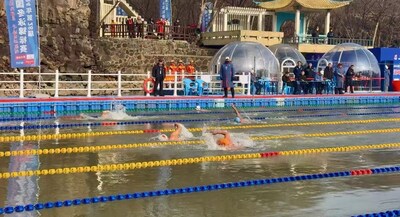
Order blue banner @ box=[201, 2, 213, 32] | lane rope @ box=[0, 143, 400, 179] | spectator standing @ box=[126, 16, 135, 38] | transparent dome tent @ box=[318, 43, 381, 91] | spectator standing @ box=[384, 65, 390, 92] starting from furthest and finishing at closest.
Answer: blue banner @ box=[201, 2, 213, 32]
spectator standing @ box=[126, 16, 135, 38]
spectator standing @ box=[384, 65, 390, 92]
transparent dome tent @ box=[318, 43, 381, 91]
lane rope @ box=[0, 143, 400, 179]

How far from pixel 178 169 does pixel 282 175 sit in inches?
58.6

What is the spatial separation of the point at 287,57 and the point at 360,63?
127 inches

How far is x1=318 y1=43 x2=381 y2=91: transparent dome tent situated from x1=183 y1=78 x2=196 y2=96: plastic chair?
22.6 ft

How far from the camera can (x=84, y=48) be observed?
2823cm

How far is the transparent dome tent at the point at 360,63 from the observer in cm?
2631

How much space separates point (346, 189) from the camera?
759cm

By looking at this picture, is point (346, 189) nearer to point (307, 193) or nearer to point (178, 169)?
point (307, 193)

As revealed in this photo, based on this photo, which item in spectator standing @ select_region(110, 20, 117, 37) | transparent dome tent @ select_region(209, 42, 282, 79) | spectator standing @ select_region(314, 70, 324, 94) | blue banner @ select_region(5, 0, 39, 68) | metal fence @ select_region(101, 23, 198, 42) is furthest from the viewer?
spectator standing @ select_region(110, 20, 117, 37)

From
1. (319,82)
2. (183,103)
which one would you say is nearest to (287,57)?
(319,82)

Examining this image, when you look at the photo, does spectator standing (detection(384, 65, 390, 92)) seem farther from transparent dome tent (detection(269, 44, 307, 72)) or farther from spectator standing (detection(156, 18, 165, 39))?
spectator standing (detection(156, 18, 165, 39))

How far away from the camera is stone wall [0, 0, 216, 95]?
2691 centimetres

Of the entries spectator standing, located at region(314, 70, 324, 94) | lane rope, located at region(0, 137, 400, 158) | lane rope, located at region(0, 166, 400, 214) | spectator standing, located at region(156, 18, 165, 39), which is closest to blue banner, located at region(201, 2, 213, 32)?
spectator standing, located at region(156, 18, 165, 39)

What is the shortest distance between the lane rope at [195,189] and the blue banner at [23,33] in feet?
38.3

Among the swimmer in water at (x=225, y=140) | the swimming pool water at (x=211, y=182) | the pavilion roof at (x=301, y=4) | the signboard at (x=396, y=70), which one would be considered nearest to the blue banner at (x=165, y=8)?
the pavilion roof at (x=301, y=4)
